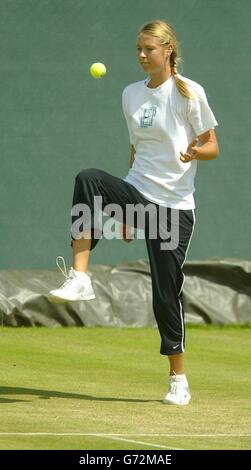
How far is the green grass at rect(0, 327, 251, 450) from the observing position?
17.8ft

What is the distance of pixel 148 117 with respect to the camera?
660 cm

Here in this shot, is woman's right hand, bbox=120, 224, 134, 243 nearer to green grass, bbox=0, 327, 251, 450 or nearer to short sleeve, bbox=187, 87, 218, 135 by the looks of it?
short sleeve, bbox=187, 87, 218, 135

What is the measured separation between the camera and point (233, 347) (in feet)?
32.1

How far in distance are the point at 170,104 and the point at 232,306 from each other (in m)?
5.04

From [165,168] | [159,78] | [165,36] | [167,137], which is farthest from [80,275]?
[165,36]

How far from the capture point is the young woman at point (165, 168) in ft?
21.4

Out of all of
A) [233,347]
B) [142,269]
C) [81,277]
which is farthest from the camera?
[142,269]

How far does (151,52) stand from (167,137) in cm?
46

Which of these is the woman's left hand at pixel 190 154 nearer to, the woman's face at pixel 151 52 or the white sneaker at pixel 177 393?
the woman's face at pixel 151 52

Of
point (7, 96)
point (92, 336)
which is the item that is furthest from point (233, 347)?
point (7, 96)

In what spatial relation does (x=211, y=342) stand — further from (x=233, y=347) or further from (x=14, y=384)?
(x=14, y=384)

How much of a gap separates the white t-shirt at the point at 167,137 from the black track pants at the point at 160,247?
8 centimetres

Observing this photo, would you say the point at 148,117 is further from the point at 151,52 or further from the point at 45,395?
the point at 45,395

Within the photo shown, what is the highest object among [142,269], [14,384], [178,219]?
[142,269]
